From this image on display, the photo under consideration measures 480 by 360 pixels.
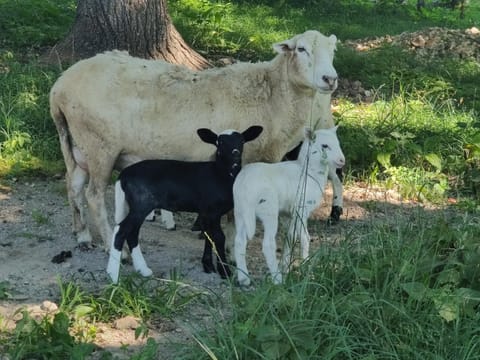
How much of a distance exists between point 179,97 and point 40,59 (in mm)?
5037

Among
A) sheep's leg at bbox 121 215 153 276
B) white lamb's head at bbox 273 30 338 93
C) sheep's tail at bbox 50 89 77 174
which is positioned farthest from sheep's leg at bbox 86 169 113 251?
white lamb's head at bbox 273 30 338 93

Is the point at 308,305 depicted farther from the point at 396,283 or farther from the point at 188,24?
the point at 188,24

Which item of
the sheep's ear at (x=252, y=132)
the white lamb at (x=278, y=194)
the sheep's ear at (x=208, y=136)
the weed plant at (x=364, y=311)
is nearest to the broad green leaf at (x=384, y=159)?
the white lamb at (x=278, y=194)

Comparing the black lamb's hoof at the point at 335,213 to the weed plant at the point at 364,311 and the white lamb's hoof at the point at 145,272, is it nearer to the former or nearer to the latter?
the white lamb's hoof at the point at 145,272

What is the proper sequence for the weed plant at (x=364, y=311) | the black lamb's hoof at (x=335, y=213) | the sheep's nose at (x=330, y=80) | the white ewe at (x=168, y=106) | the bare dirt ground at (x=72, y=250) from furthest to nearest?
the black lamb's hoof at (x=335, y=213)
the white ewe at (x=168, y=106)
the sheep's nose at (x=330, y=80)
the bare dirt ground at (x=72, y=250)
the weed plant at (x=364, y=311)

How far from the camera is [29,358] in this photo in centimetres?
477

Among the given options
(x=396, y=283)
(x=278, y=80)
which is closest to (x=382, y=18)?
(x=278, y=80)

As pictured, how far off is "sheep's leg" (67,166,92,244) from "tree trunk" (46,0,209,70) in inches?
147

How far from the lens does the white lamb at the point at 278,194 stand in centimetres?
598

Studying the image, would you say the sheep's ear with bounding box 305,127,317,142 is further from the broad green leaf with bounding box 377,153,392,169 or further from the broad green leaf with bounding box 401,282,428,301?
the broad green leaf with bounding box 377,153,392,169

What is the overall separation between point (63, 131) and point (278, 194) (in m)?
2.04

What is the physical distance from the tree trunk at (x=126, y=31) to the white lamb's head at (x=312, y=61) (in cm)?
403

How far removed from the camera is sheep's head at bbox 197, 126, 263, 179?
A: 623cm

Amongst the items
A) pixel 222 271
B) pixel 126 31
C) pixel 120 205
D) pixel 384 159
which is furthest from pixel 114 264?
pixel 126 31
